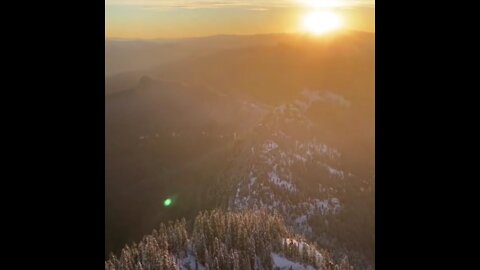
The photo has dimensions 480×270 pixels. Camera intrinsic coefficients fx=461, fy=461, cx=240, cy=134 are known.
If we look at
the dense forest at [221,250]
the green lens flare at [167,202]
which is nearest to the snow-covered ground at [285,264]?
the dense forest at [221,250]

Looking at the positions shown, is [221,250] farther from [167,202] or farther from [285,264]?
[167,202]

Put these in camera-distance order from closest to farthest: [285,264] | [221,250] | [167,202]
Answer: [221,250]
[285,264]
[167,202]

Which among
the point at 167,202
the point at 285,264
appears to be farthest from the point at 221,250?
the point at 167,202

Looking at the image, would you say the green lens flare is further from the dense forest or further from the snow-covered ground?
the snow-covered ground

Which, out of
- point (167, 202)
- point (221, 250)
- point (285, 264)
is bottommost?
point (285, 264)

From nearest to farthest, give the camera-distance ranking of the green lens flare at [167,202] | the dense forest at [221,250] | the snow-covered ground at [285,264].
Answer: the dense forest at [221,250]
the snow-covered ground at [285,264]
the green lens flare at [167,202]

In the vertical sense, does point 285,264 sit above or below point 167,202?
below

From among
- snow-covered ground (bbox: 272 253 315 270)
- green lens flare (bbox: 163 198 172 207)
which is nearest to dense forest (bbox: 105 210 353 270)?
snow-covered ground (bbox: 272 253 315 270)

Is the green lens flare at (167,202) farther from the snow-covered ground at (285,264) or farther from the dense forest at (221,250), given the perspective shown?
the snow-covered ground at (285,264)
